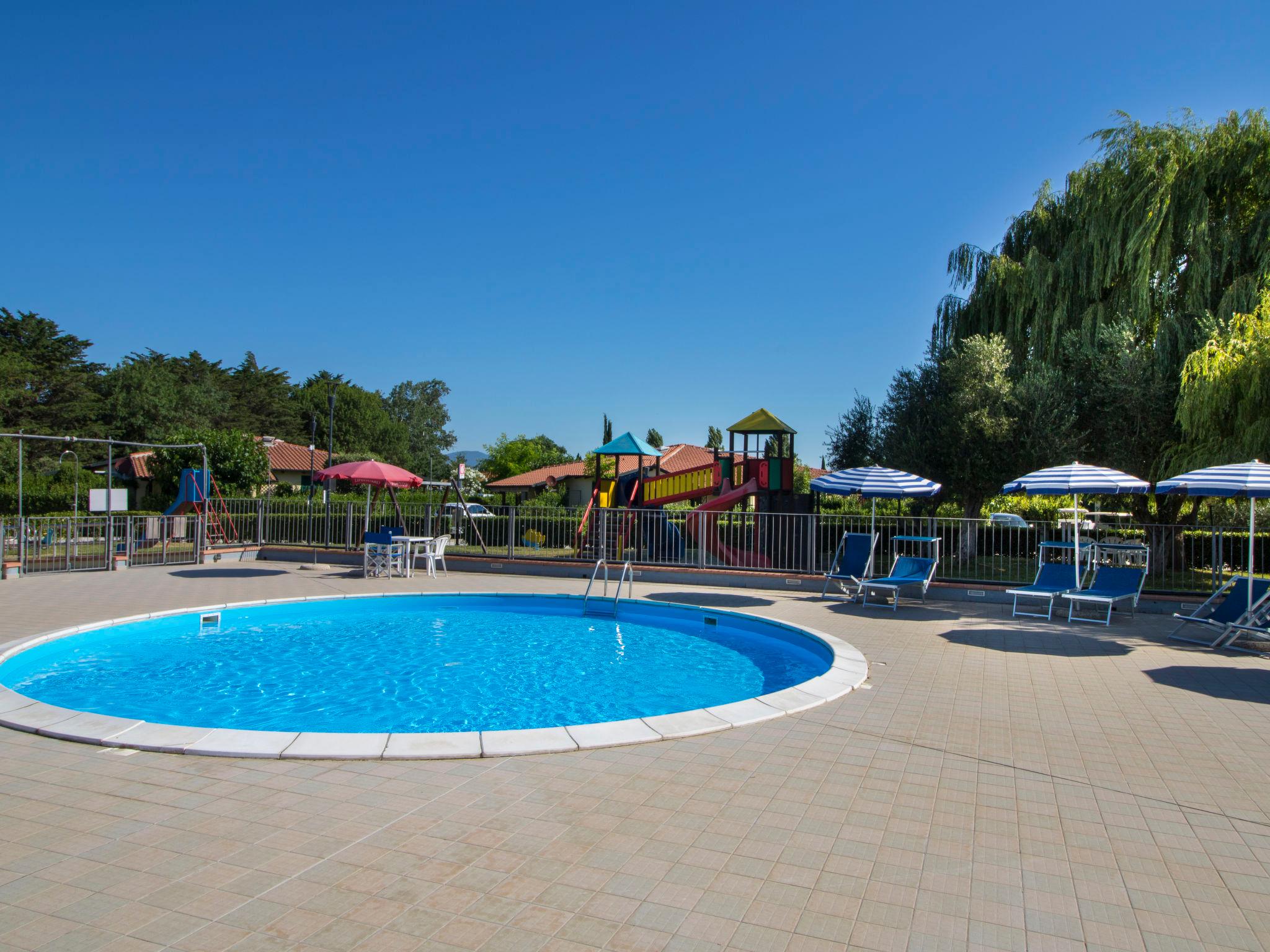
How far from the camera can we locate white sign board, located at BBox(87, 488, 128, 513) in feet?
49.3

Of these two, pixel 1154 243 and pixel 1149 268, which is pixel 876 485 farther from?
pixel 1154 243

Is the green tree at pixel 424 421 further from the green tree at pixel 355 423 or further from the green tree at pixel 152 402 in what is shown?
the green tree at pixel 152 402

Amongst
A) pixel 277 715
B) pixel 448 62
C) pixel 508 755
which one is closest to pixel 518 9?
pixel 448 62

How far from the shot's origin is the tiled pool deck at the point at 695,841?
277 cm

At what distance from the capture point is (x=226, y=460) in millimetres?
27609

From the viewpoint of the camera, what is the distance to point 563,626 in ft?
37.4

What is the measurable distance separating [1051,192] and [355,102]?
1702 cm

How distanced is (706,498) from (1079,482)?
1272 centimetres

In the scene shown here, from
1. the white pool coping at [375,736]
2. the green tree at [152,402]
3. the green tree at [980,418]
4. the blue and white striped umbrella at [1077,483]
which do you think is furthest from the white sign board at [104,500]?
the green tree at [152,402]

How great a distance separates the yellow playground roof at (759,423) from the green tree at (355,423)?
49.4 metres

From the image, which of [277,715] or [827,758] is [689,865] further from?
[277,715]

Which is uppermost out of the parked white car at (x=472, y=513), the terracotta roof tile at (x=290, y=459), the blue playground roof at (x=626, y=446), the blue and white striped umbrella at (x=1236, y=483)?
the terracotta roof tile at (x=290, y=459)

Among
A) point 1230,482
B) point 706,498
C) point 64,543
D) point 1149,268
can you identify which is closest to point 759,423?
point 706,498

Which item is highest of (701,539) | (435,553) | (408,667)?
(701,539)
